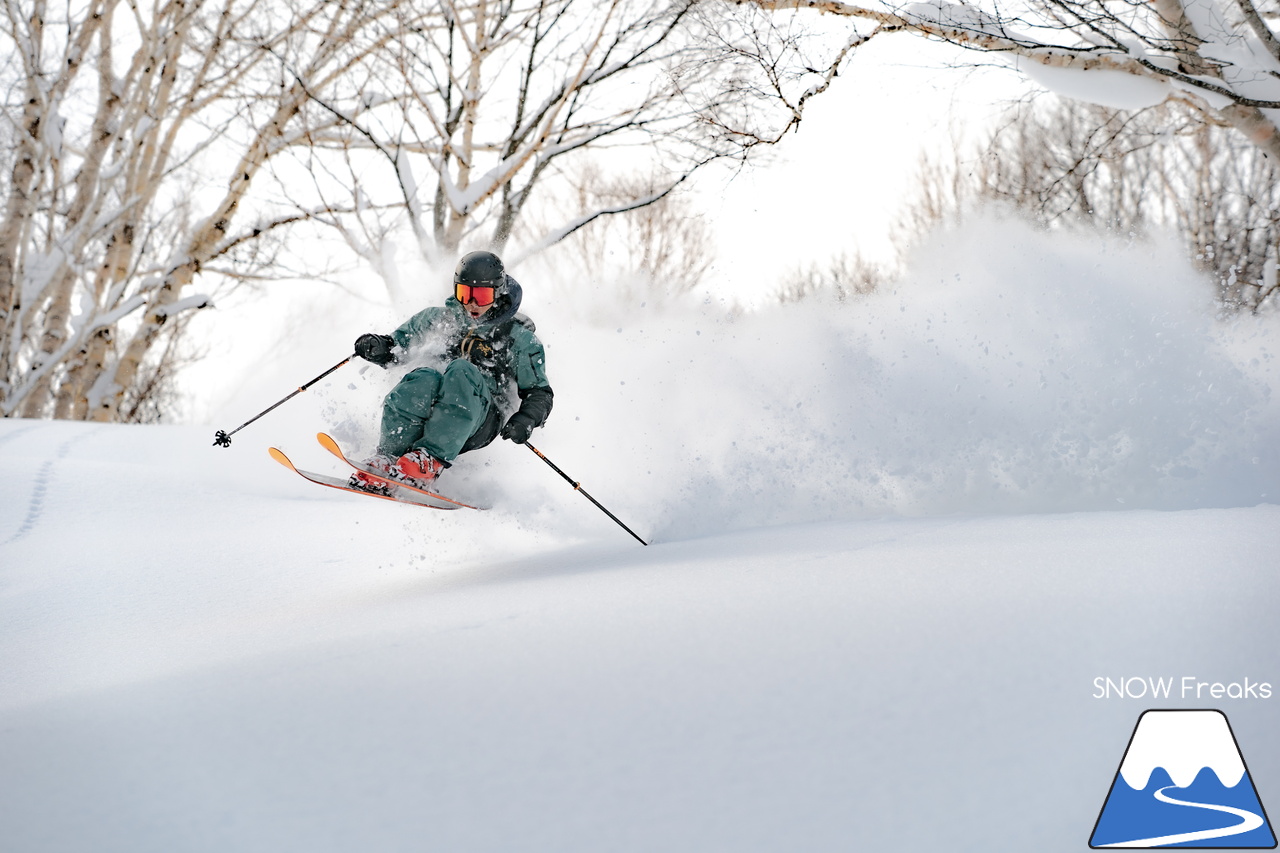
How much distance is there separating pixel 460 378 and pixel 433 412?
0.85ft

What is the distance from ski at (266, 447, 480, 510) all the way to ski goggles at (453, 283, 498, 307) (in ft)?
3.84

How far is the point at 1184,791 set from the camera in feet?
6.41

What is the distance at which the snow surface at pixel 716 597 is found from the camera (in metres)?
1.66

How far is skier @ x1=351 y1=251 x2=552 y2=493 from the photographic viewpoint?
15.3ft

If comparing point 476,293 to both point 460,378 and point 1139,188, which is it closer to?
point 460,378

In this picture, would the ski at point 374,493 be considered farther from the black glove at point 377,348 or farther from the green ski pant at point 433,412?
the black glove at point 377,348

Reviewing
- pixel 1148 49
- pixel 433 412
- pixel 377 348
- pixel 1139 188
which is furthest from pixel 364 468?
pixel 1139 188

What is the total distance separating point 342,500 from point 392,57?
24.3 ft

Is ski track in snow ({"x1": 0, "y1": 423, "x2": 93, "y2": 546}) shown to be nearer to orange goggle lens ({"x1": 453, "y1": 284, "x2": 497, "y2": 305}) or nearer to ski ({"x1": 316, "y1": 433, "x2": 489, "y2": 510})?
ski ({"x1": 316, "y1": 433, "x2": 489, "y2": 510})

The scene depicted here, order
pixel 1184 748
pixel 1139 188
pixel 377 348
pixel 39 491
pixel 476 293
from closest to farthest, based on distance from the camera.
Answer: pixel 1184 748 → pixel 476 293 → pixel 377 348 → pixel 39 491 → pixel 1139 188

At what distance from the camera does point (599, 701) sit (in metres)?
1.96

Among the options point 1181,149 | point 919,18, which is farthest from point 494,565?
point 1181,149

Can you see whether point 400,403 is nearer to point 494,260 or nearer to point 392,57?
point 494,260

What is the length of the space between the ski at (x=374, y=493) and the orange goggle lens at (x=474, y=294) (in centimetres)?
117
